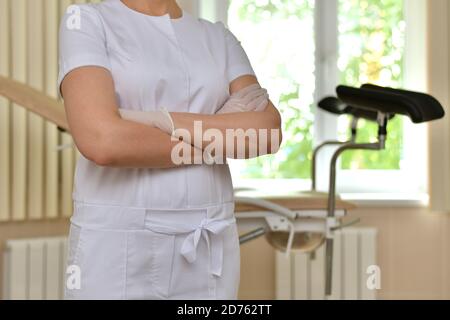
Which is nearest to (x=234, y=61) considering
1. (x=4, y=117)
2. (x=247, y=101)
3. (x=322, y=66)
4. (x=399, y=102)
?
(x=247, y=101)

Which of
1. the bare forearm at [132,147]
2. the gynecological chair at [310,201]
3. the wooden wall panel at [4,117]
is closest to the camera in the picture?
the bare forearm at [132,147]

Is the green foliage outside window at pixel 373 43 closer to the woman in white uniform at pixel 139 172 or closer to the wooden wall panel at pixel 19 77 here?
the wooden wall panel at pixel 19 77

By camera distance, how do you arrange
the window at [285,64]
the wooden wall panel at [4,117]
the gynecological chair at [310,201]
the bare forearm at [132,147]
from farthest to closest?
the window at [285,64] < the wooden wall panel at [4,117] < the gynecological chair at [310,201] < the bare forearm at [132,147]

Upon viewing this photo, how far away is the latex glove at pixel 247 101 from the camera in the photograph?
1450 millimetres

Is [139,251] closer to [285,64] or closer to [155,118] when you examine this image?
[155,118]

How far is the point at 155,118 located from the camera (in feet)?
4.37

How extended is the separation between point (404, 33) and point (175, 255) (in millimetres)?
2590

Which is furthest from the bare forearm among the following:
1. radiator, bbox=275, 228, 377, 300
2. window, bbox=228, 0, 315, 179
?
window, bbox=228, 0, 315, 179

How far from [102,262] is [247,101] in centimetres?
41

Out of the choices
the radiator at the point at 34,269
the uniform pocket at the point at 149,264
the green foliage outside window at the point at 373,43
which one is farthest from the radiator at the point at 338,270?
the uniform pocket at the point at 149,264

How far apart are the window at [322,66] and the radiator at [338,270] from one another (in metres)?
0.34

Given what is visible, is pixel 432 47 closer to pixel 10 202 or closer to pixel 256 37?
pixel 256 37

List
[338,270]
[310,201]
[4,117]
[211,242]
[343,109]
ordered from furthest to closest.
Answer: [338,270]
[4,117]
[343,109]
[310,201]
[211,242]
